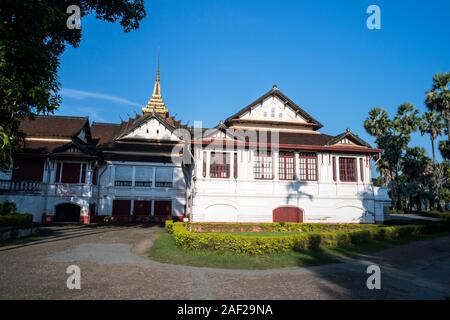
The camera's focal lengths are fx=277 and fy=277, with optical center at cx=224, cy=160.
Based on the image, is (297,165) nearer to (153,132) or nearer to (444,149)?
(153,132)

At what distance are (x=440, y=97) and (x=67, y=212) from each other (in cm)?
4958

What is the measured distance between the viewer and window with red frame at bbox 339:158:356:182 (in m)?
Answer: 21.7

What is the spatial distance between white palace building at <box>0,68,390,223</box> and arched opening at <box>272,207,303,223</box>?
0.24 ft

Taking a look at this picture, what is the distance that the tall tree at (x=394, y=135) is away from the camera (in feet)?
145

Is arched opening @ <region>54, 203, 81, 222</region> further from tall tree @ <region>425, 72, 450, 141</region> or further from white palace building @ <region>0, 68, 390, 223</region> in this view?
tall tree @ <region>425, 72, 450, 141</region>

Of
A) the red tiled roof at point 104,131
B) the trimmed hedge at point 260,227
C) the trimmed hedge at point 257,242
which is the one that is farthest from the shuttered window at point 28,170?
the trimmed hedge at point 257,242

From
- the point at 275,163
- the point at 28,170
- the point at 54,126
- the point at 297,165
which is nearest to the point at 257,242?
the point at 275,163

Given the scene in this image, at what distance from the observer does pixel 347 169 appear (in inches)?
861

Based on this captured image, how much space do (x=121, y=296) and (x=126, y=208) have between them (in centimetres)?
2216

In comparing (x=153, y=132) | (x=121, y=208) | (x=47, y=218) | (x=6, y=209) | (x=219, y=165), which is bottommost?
(x=47, y=218)

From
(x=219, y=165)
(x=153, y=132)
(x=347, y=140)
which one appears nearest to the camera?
(x=219, y=165)

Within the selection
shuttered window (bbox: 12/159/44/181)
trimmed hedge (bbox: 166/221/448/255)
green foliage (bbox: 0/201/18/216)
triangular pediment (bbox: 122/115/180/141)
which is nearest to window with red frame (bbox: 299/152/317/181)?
trimmed hedge (bbox: 166/221/448/255)
